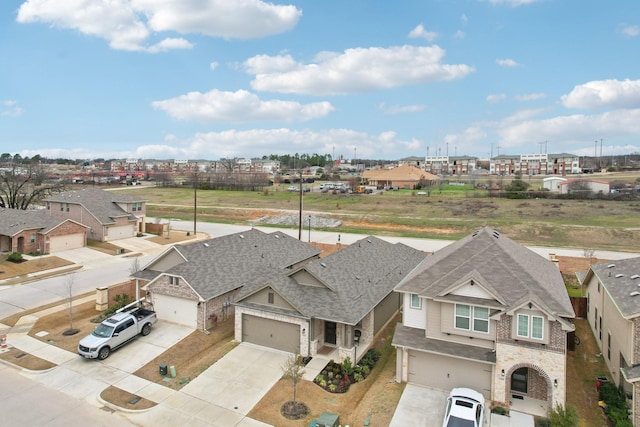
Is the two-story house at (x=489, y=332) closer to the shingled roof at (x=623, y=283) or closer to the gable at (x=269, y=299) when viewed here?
the shingled roof at (x=623, y=283)

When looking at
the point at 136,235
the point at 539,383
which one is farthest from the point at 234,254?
the point at 136,235

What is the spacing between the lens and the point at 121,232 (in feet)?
163

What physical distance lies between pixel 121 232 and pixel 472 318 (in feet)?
147

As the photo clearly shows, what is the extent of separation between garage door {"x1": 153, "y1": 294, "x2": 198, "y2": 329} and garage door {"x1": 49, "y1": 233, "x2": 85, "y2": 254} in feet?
79.8

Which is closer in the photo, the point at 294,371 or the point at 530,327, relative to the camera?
the point at 530,327

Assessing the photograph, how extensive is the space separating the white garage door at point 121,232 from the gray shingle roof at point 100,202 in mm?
1098

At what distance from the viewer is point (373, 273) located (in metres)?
24.9

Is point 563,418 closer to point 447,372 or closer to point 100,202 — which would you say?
point 447,372

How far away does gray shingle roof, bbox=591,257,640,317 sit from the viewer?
16.4 meters

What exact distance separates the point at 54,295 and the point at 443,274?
87.7ft

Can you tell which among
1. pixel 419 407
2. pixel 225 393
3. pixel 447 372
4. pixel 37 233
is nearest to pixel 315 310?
pixel 225 393

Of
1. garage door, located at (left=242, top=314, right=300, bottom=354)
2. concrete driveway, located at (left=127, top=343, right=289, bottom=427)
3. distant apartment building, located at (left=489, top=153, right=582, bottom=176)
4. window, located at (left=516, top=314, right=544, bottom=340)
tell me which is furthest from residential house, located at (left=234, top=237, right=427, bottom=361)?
distant apartment building, located at (left=489, top=153, right=582, bottom=176)

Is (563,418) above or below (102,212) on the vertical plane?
below

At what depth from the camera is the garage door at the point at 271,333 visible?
2048 cm
